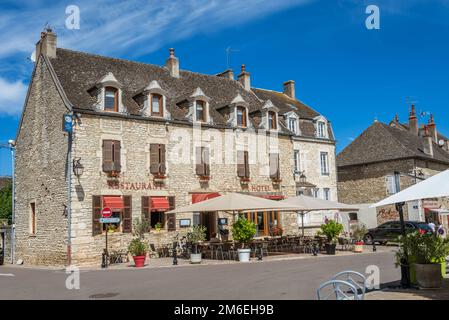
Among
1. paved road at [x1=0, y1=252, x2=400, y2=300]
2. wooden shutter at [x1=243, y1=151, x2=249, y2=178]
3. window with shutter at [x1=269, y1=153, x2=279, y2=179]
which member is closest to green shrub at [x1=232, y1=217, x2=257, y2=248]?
paved road at [x1=0, y1=252, x2=400, y2=300]

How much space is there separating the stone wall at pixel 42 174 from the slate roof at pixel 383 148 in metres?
23.0

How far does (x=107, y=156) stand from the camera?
69.4 ft

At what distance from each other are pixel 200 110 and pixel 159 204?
5.56 meters

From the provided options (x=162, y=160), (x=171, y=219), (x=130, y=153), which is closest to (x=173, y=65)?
(x=162, y=160)

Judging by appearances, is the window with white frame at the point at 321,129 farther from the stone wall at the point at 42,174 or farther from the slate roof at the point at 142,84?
the stone wall at the point at 42,174

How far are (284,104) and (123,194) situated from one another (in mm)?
14097

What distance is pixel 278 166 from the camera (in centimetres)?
2723

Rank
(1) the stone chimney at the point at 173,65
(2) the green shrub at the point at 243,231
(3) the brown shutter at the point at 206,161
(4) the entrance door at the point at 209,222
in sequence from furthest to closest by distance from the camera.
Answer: (1) the stone chimney at the point at 173,65
(4) the entrance door at the point at 209,222
(3) the brown shutter at the point at 206,161
(2) the green shrub at the point at 243,231

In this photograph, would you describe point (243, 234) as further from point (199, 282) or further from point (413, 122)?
point (413, 122)

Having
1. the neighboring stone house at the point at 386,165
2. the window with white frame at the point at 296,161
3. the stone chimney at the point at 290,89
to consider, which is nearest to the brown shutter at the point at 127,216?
the window with white frame at the point at 296,161

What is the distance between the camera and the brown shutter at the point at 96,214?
20337 mm

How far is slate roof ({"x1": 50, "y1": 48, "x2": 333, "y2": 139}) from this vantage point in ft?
72.6
